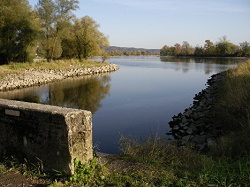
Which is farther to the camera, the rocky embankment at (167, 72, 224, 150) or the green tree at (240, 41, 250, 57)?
the green tree at (240, 41, 250, 57)

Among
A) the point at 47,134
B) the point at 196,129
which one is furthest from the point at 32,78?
the point at 47,134

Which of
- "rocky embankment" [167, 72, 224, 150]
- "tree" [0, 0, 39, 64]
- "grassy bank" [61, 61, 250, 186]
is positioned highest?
"tree" [0, 0, 39, 64]

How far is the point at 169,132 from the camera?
393 inches

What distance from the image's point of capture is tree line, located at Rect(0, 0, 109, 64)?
90.7 feet

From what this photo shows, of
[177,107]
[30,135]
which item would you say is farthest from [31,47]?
[30,135]

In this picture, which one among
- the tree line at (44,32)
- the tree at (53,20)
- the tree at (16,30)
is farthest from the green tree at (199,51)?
the tree at (16,30)

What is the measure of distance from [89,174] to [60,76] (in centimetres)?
2636

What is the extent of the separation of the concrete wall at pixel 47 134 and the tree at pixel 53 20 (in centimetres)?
3235

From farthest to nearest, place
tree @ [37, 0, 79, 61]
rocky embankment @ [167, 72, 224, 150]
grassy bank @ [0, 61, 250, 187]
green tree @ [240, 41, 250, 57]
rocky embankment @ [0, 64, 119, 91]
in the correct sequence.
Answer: green tree @ [240, 41, 250, 57]
tree @ [37, 0, 79, 61]
rocky embankment @ [0, 64, 119, 91]
rocky embankment @ [167, 72, 224, 150]
grassy bank @ [0, 61, 250, 187]

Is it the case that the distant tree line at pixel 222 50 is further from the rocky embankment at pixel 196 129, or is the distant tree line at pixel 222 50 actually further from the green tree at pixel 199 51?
the rocky embankment at pixel 196 129

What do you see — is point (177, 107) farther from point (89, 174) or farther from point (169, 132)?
point (89, 174)

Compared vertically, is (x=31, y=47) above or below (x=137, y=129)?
above

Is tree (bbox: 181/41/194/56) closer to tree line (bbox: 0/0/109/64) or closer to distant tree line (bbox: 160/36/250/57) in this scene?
distant tree line (bbox: 160/36/250/57)

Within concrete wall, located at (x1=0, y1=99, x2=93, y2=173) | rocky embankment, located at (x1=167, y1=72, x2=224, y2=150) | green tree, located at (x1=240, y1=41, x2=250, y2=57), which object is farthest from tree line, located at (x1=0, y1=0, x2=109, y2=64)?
green tree, located at (x1=240, y1=41, x2=250, y2=57)
